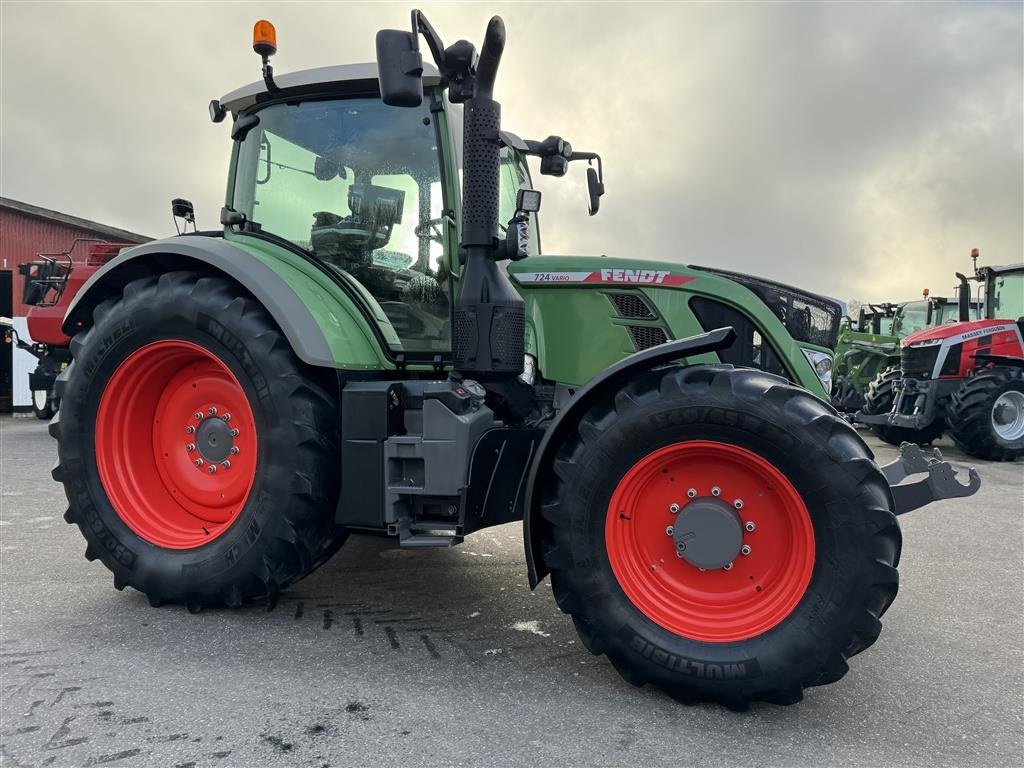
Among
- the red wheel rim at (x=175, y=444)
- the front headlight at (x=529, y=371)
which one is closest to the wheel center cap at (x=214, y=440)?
the red wheel rim at (x=175, y=444)

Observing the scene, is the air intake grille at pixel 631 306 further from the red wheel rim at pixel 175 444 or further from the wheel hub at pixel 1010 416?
the wheel hub at pixel 1010 416

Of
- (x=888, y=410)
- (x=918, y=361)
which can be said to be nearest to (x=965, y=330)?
(x=918, y=361)

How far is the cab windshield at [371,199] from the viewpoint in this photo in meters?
3.31

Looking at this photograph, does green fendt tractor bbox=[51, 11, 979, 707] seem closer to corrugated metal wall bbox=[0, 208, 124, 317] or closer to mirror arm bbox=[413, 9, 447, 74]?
mirror arm bbox=[413, 9, 447, 74]

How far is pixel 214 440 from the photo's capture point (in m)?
3.31

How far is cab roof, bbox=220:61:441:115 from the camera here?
3.31m

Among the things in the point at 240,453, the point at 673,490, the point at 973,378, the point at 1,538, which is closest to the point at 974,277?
the point at 973,378

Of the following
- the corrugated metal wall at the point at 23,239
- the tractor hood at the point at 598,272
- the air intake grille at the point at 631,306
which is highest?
the corrugated metal wall at the point at 23,239

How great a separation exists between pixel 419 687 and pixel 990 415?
9.17 meters

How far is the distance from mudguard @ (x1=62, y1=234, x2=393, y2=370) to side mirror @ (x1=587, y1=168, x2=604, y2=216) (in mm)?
1928

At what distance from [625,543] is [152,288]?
2.35m

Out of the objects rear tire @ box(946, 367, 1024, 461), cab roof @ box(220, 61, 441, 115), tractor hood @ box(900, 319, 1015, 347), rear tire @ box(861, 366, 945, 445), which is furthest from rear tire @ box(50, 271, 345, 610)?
rear tire @ box(861, 366, 945, 445)

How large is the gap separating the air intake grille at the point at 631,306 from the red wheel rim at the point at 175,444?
1.70 m

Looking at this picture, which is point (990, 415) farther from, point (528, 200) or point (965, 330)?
point (528, 200)
